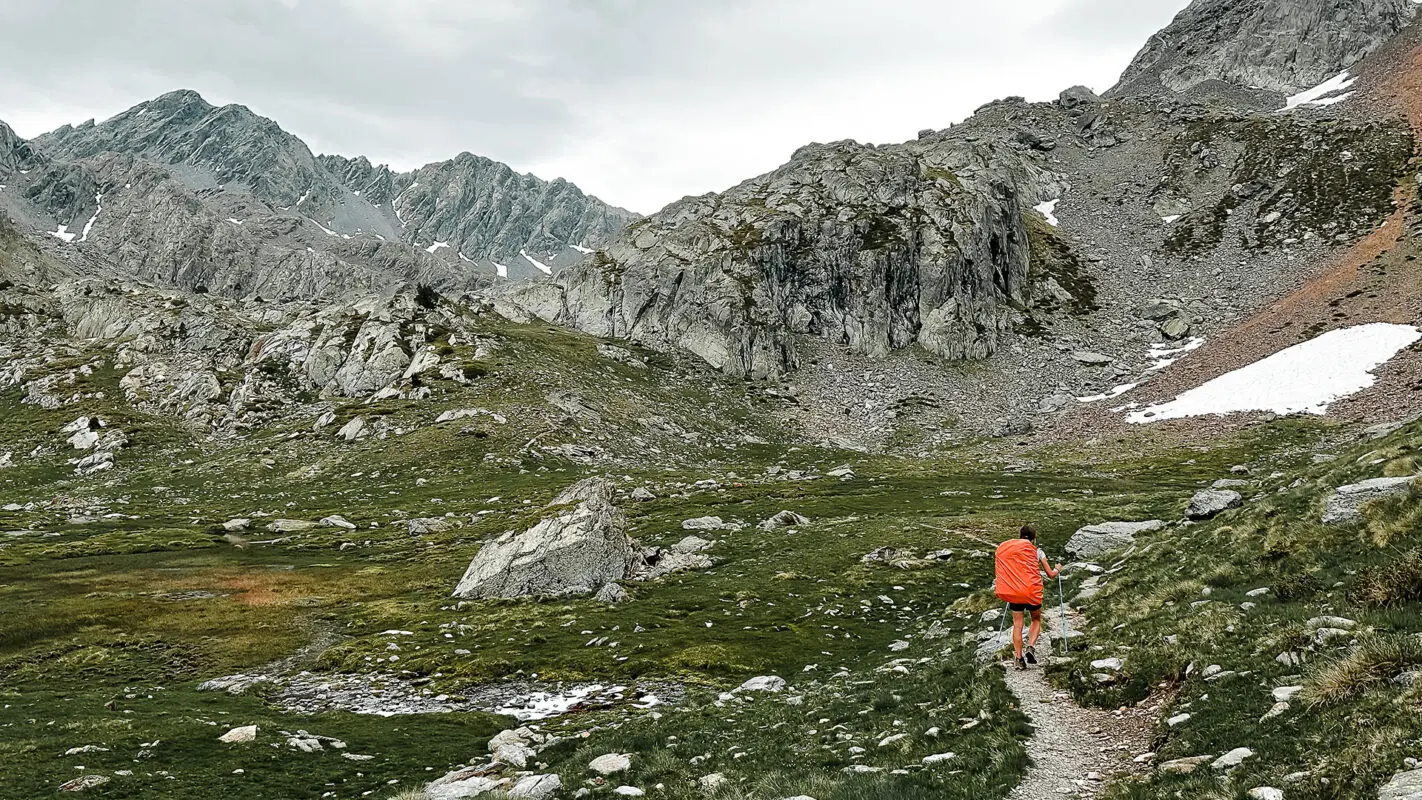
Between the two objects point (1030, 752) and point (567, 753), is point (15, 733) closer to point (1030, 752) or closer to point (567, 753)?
point (567, 753)

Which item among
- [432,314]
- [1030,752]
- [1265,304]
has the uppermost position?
[432,314]

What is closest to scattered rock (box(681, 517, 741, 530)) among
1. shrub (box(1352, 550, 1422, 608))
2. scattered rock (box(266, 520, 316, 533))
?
scattered rock (box(266, 520, 316, 533))

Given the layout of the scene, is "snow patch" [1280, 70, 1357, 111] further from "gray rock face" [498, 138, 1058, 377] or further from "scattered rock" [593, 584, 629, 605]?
"scattered rock" [593, 584, 629, 605]

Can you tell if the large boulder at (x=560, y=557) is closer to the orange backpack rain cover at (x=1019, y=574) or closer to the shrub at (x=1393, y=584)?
the orange backpack rain cover at (x=1019, y=574)

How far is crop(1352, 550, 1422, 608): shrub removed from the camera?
508 inches

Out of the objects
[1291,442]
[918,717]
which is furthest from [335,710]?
[1291,442]

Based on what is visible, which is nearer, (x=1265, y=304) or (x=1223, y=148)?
(x=1265, y=304)

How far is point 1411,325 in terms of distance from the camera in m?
102

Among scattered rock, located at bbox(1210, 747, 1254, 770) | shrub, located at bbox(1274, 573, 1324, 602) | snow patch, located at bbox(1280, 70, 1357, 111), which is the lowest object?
shrub, located at bbox(1274, 573, 1324, 602)

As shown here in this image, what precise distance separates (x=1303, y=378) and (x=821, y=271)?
8842 cm

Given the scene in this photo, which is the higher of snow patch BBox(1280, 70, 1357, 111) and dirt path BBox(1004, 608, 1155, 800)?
snow patch BBox(1280, 70, 1357, 111)

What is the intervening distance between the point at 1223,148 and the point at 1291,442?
423ft

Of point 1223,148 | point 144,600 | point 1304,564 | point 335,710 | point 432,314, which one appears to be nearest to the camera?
point 1304,564

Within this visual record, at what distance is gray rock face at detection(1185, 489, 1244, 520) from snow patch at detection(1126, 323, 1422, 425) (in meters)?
81.3
